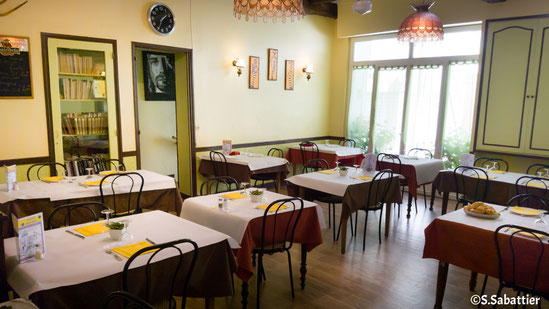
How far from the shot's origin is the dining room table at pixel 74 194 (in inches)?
126

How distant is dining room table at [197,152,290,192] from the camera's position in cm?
512

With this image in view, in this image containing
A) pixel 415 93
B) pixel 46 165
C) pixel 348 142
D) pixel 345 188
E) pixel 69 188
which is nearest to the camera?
pixel 69 188

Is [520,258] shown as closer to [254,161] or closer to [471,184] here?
[471,184]

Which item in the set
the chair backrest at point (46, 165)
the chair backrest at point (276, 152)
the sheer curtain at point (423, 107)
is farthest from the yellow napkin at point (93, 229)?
the sheer curtain at point (423, 107)

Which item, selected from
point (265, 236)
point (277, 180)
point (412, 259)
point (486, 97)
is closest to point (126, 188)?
point (265, 236)

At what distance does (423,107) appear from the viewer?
264 inches

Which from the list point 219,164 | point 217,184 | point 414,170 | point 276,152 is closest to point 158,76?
point 219,164

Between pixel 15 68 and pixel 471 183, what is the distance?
514 cm

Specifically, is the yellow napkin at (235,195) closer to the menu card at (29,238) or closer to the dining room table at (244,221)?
the dining room table at (244,221)

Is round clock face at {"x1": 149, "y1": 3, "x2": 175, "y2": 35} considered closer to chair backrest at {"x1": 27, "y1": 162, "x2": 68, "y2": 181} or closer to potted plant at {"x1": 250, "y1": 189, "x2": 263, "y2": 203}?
chair backrest at {"x1": 27, "y1": 162, "x2": 68, "y2": 181}

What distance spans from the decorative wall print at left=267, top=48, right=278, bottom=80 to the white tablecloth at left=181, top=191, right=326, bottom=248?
3.68 meters

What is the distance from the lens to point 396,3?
6555mm

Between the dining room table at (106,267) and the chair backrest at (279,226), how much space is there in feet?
1.89

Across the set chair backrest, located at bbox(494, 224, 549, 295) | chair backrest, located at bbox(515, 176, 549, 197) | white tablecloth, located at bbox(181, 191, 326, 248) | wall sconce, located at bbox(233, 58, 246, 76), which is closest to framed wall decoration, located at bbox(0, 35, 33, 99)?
white tablecloth, located at bbox(181, 191, 326, 248)
